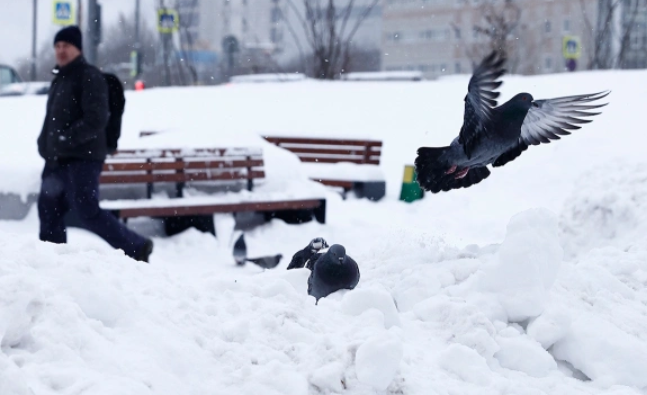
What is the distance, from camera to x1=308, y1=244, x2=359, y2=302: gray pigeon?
379 centimetres

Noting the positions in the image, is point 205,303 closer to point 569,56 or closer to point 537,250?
point 537,250

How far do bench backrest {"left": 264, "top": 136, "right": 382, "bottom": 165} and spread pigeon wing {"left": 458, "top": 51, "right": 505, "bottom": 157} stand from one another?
7.25 m

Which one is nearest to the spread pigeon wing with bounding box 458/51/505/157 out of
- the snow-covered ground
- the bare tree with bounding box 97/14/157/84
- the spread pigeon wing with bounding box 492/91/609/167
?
the snow-covered ground

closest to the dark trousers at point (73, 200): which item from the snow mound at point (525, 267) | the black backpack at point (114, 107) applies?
the black backpack at point (114, 107)

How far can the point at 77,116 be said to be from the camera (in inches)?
235

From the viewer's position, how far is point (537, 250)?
3660mm

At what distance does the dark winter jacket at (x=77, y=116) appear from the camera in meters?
5.83

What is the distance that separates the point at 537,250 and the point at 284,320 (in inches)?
49.7

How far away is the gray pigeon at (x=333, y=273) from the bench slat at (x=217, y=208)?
424 cm

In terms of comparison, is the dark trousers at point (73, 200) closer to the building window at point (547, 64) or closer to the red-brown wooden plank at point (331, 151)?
the red-brown wooden plank at point (331, 151)

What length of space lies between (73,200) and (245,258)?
174cm

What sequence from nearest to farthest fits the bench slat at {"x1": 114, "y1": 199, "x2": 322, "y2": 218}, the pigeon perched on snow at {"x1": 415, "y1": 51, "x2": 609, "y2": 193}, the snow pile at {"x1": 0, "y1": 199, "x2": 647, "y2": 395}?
the snow pile at {"x1": 0, "y1": 199, "x2": 647, "y2": 395}
the pigeon perched on snow at {"x1": 415, "y1": 51, "x2": 609, "y2": 193}
the bench slat at {"x1": 114, "y1": 199, "x2": 322, "y2": 218}

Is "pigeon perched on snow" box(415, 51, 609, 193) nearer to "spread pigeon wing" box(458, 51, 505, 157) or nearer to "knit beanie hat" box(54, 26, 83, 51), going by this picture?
"spread pigeon wing" box(458, 51, 505, 157)

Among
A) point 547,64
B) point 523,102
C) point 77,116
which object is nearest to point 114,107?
point 77,116
